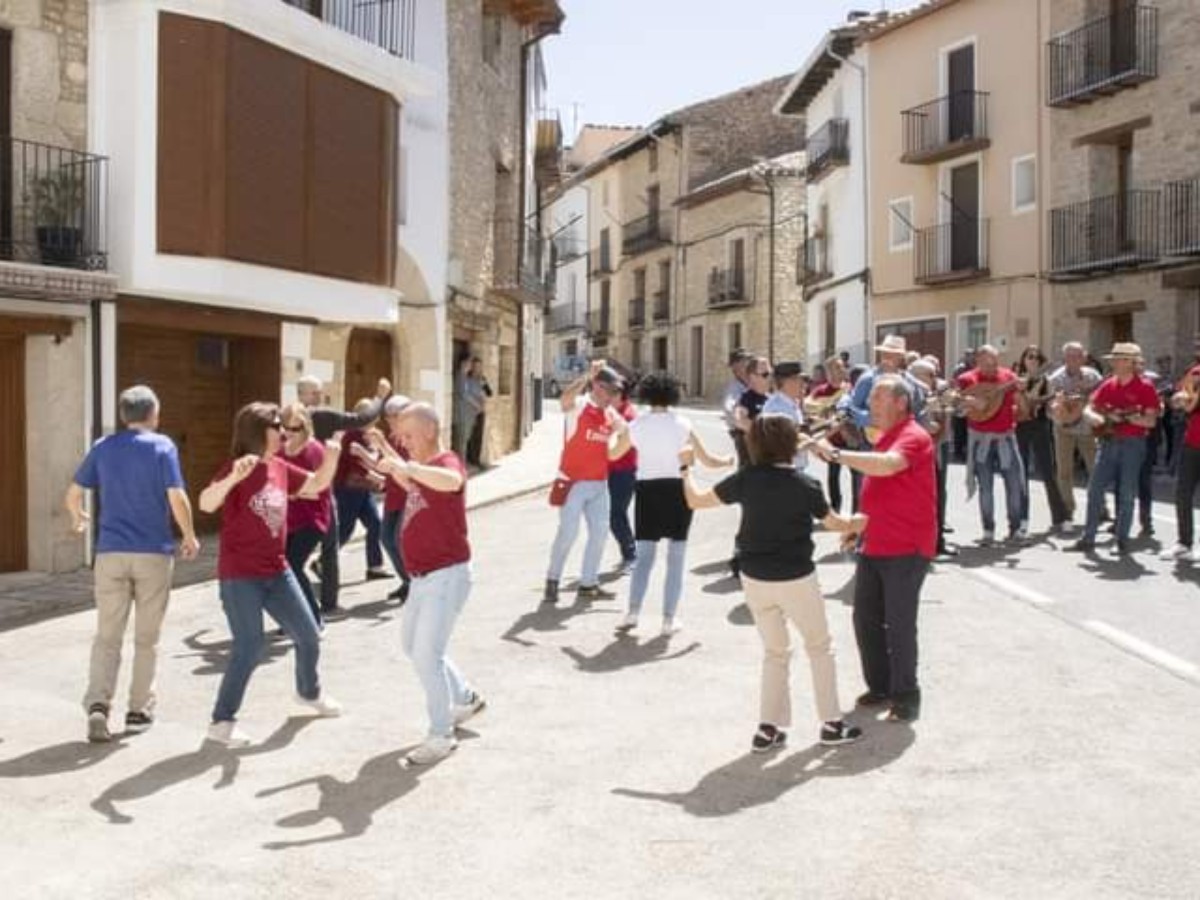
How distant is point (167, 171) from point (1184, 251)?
1586 centimetres

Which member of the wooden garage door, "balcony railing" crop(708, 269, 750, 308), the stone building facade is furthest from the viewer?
"balcony railing" crop(708, 269, 750, 308)

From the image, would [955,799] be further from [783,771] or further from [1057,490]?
[1057,490]

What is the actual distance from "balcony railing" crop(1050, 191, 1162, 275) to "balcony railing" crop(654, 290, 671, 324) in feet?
82.1

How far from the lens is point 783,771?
5641mm

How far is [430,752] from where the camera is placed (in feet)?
19.1

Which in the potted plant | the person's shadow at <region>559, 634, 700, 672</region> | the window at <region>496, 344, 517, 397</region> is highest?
the potted plant

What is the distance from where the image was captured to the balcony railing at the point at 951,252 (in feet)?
89.8

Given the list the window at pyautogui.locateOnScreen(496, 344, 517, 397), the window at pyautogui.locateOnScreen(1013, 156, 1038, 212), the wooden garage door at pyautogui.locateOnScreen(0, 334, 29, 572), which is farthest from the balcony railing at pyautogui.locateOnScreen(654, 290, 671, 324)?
the wooden garage door at pyautogui.locateOnScreen(0, 334, 29, 572)

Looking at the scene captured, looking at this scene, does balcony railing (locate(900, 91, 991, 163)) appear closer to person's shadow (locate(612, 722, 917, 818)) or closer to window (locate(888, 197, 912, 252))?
window (locate(888, 197, 912, 252))

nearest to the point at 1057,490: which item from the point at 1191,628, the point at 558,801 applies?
the point at 1191,628

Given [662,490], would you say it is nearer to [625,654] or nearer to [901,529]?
[625,654]

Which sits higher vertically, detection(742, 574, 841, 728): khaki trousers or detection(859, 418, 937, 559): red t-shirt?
detection(859, 418, 937, 559): red t-shirt

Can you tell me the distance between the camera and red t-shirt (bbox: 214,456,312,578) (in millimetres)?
6383

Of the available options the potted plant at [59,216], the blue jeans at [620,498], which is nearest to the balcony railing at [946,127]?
the blue jeans at [620,498]
